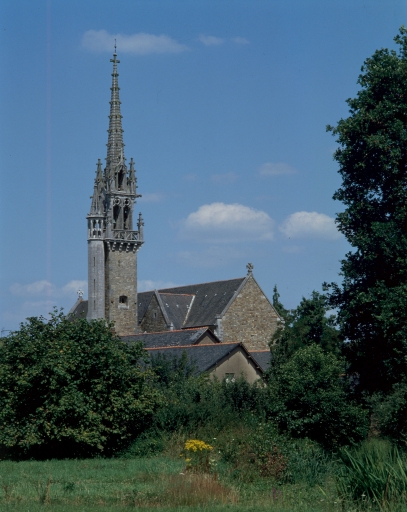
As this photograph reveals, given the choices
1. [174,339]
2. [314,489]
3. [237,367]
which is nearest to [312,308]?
[237,367]

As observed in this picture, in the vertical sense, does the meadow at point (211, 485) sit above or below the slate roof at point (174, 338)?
below

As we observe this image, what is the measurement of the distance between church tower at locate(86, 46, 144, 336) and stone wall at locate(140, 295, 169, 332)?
3.28 ft

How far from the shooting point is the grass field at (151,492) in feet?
50.7

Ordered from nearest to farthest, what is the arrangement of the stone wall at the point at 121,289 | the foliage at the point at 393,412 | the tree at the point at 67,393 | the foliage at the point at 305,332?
1. the tree at the point at 67,393
2. the foliage at the point at 393,412
3. the foliage at the point at 305,332
4. the stone wall at the point at 121,289

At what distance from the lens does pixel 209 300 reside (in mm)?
69188

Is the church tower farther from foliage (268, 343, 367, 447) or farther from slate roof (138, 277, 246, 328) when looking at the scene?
foliage (268, 343, 367, 447)

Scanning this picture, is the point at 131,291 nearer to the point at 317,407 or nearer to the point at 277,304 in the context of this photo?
→ the point at 277,304

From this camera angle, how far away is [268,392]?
29.7 meters

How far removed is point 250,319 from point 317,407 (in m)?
41.0

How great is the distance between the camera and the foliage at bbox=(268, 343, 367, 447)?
86.3 ft

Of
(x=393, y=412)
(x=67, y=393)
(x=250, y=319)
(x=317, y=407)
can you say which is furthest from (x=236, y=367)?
(x=250, y=319)

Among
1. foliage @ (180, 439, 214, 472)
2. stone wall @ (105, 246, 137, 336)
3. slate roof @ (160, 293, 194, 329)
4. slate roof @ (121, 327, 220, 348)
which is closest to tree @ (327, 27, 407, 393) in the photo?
foliage @ (180, 439, 214, 472)

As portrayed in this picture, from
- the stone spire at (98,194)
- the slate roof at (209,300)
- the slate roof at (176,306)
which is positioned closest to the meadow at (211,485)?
the slate roof at (209,300)

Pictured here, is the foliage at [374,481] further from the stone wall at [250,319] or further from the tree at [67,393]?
the stone wall at [250,319]
